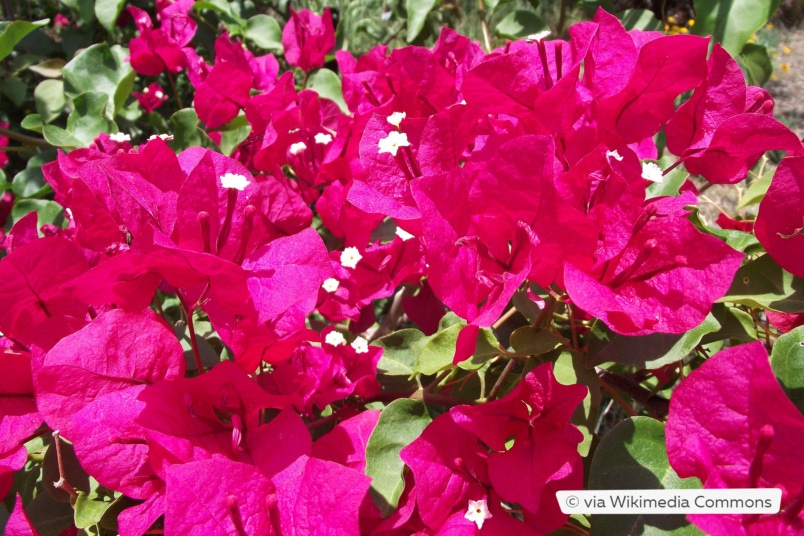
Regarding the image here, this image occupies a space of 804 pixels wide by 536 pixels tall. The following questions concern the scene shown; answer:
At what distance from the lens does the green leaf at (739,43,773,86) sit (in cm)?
116

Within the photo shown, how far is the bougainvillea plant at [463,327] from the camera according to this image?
443mm

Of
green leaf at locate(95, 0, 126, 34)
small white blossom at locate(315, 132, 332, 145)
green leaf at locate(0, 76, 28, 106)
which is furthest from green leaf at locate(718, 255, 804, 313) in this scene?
green leaf at locate(0, 76, 28, 106)

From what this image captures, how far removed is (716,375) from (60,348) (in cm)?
47

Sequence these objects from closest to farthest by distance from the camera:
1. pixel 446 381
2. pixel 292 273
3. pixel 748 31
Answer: pixel 292 273, pixel 446 381, pixel 748 31

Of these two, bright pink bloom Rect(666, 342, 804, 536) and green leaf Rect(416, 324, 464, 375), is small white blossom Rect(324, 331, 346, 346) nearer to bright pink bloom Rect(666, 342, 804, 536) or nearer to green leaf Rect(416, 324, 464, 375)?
green leaf Rect(416, 324, 464, 375)

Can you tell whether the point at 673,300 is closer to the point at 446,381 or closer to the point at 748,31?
the point at 446,381

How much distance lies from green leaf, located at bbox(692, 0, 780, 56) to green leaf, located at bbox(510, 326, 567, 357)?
27.1 inches

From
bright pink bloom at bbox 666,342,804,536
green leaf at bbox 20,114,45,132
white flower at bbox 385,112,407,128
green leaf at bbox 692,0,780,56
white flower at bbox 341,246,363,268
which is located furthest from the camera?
green leaf at bbox 20,114,45,132

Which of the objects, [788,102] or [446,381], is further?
[788,102]

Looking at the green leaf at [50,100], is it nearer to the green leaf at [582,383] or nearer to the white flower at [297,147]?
the white flower at [297,147]

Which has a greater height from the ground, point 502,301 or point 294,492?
point 502,301

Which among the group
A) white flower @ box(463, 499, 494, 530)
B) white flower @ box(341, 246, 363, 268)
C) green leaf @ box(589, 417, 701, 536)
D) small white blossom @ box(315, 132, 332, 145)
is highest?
small white blossom @ box(315, 132, 332, 145)

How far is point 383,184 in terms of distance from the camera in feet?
1.87

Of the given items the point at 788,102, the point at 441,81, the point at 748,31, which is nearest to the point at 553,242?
the point at 441,81
